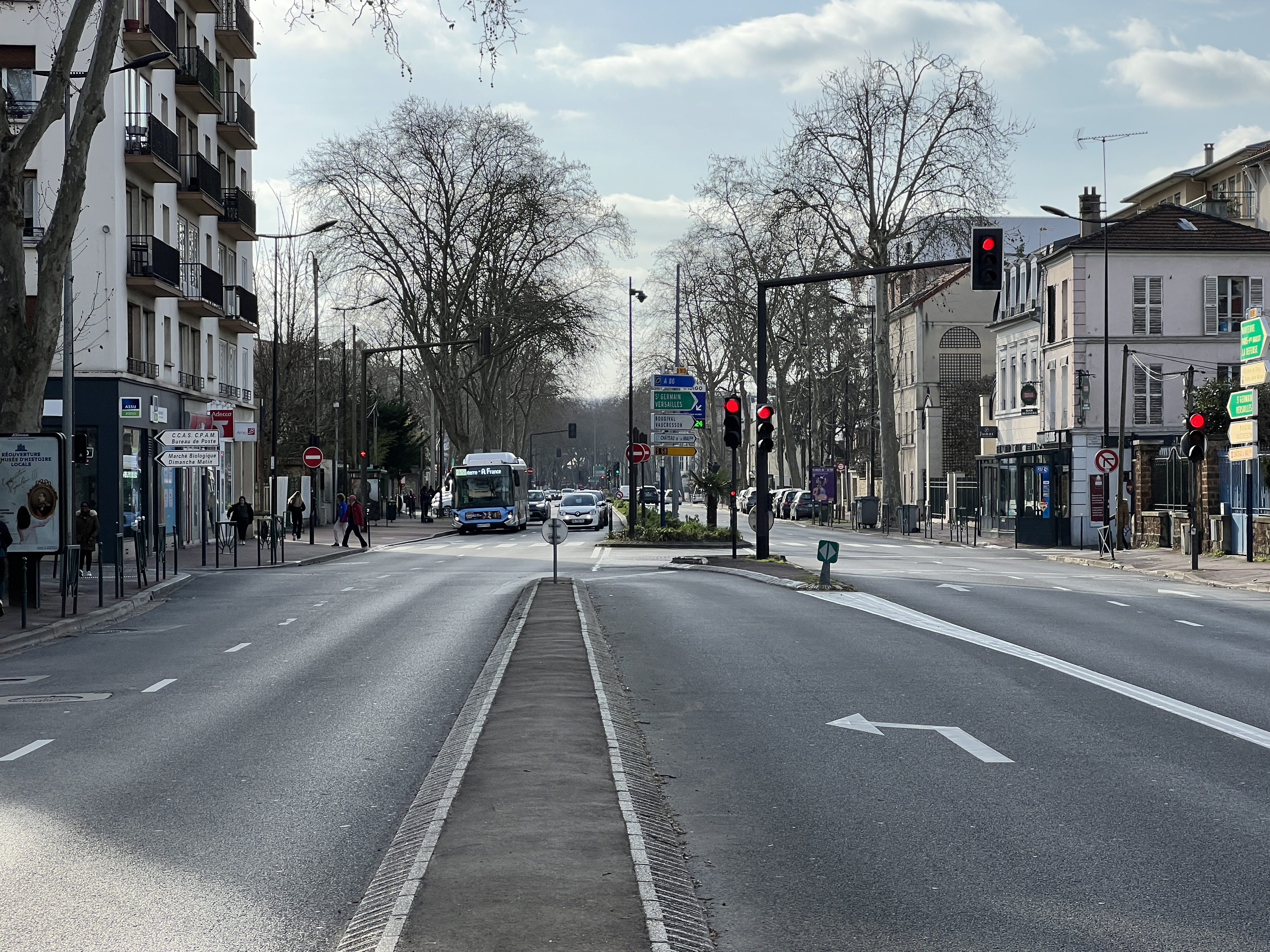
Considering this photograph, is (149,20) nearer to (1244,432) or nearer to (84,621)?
(84,621)

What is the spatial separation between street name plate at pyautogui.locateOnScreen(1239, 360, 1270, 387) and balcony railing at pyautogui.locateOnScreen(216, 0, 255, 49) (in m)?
34.2

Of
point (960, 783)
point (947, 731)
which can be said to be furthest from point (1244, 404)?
point (960, 783)

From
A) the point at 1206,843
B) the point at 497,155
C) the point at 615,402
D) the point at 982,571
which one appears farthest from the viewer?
the point at 615,402

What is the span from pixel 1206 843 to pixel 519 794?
340 cm

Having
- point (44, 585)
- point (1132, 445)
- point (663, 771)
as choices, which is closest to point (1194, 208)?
point (1132, 445)

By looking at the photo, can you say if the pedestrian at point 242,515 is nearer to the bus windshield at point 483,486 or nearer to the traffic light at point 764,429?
the bus windshield at point 483,486

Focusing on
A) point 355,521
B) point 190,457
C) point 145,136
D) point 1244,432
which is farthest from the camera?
point 355,521

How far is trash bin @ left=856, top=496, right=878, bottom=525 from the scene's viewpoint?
70.9 metres

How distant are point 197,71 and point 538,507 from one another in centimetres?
4282

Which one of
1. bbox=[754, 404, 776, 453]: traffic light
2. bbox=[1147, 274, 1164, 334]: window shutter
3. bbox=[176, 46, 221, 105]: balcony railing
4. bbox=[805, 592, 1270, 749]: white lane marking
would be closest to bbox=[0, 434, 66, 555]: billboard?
bbox=[805, 592, 1270, 749]: white lane marking

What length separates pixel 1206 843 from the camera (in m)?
7.37

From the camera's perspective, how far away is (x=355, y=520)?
48.7m

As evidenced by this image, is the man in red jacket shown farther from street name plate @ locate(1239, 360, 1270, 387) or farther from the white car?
street name plate @ locate(1239, 360, 1270, 387)

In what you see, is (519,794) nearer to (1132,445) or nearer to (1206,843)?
(1206,843)
